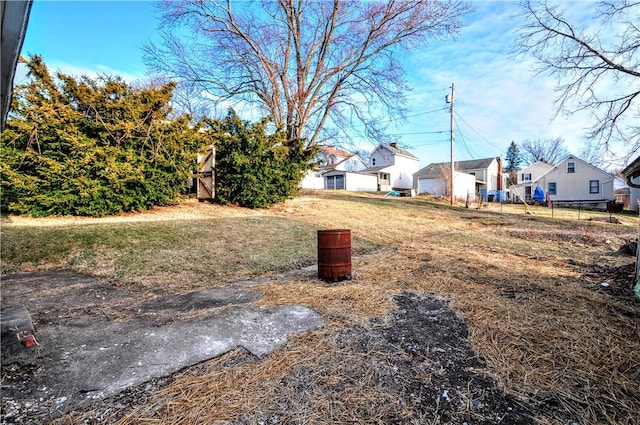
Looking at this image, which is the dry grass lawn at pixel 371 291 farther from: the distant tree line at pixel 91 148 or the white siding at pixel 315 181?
the white siding at pixel 315 181

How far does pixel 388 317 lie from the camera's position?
9.37 ft

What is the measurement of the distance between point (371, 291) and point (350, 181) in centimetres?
2917

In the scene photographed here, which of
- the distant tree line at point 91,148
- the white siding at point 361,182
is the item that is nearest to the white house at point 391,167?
the white siding at point 361,182

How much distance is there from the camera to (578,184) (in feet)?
90.9

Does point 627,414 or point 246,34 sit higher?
point 246,34

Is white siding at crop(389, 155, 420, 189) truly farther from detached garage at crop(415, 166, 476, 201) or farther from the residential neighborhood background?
detached garage at crop(415, 166, 476, 201)

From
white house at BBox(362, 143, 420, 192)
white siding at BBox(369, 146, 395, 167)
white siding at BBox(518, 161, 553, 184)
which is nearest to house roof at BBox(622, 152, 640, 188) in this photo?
white house at BBox(362, 143, 420, 192)

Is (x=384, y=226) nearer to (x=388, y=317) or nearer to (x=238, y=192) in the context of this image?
(x=238, y=192)

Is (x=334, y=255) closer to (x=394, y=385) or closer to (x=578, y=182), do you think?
(x=394, y=385)

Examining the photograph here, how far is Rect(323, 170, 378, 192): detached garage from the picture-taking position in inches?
1268

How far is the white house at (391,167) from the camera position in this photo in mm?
35503

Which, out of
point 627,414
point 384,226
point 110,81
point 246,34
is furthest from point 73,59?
point 627,414

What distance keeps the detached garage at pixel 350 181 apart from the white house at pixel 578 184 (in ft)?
46.0

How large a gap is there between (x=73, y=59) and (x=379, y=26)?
11858 mm
